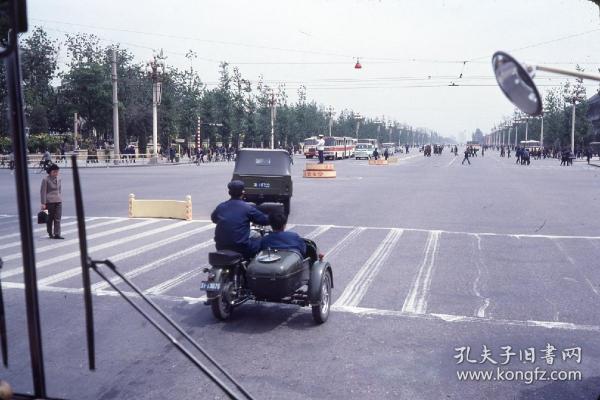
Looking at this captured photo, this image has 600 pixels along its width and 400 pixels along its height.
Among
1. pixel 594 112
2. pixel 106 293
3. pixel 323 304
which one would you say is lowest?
pixel 106 293

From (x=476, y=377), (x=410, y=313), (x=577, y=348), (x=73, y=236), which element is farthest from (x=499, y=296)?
(x=73, y=236)

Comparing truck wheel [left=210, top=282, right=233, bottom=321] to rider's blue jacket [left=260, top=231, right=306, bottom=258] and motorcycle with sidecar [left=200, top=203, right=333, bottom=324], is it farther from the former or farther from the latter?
rider's blue jacket [left=260, top=231, right=306, bottom=258]

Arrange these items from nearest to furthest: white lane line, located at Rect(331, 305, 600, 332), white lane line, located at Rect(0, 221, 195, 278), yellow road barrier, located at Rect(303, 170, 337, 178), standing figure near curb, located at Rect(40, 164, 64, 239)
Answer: white lane line, located at Rect(331, 305, 600, 332)
white lane line, located at Rect(0, 221, 195, 278)
standing figure near curb, located at Rect(40, 164, 64, 239)
yellow road barrier, located at Rect(303, 170, 337, 178)

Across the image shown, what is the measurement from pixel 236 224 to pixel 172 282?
223cm

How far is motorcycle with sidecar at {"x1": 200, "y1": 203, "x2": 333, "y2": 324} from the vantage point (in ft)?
20.8

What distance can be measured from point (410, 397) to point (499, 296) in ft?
12.2

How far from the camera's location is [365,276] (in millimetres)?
9055

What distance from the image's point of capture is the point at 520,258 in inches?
419

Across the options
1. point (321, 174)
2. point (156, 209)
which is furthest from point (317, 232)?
point (321, 174)

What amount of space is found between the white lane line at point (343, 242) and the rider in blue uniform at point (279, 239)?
13.1 ft

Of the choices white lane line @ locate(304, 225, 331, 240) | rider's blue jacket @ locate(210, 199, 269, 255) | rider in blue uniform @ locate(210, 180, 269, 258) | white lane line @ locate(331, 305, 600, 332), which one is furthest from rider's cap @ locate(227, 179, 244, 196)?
white lane line @ locate(304, 225, 331, 240)

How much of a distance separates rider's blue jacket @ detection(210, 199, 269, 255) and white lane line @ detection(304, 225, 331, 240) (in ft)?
19.2

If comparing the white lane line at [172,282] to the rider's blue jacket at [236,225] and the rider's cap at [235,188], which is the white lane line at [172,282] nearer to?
the rider's blue jacket at [236,225]

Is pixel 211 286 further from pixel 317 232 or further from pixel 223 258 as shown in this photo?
pixel 317 232
